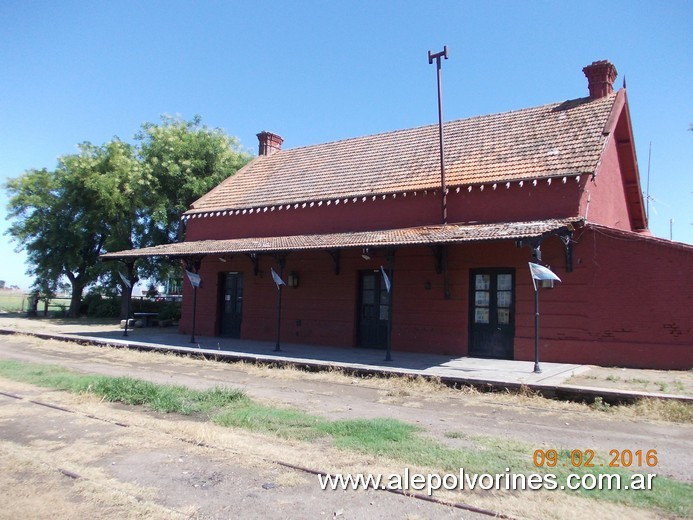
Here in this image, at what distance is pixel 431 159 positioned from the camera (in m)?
16.0

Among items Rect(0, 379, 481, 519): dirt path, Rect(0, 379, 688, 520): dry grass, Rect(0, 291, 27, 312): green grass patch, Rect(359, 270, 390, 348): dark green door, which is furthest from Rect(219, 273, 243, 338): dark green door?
Rect(0, 291, 27, 312): green grass patch

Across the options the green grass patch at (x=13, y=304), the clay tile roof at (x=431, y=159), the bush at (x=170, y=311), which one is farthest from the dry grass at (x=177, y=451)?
the green grass patch at (x=13, y=304)

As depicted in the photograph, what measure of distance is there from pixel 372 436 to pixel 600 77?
1319 centimetres

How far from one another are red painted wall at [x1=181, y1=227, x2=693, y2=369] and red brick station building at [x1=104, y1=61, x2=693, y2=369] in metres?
0.03

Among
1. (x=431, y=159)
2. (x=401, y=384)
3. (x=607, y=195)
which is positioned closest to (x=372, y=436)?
(x=401, y=384)

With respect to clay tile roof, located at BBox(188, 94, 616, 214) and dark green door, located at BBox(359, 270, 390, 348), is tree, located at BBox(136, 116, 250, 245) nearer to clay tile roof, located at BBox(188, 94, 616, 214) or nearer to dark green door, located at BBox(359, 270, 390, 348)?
clay tile roof, located at BBox(188, 94, 616, 214)

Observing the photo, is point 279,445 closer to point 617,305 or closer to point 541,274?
point 541,274

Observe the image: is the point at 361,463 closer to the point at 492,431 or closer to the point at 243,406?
the point at 492,431

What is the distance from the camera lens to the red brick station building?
11.2 meters

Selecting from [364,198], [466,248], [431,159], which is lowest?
[466,248]

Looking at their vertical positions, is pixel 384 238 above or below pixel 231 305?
above

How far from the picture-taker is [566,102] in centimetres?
1550

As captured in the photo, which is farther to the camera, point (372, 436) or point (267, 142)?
point (267, 142)
